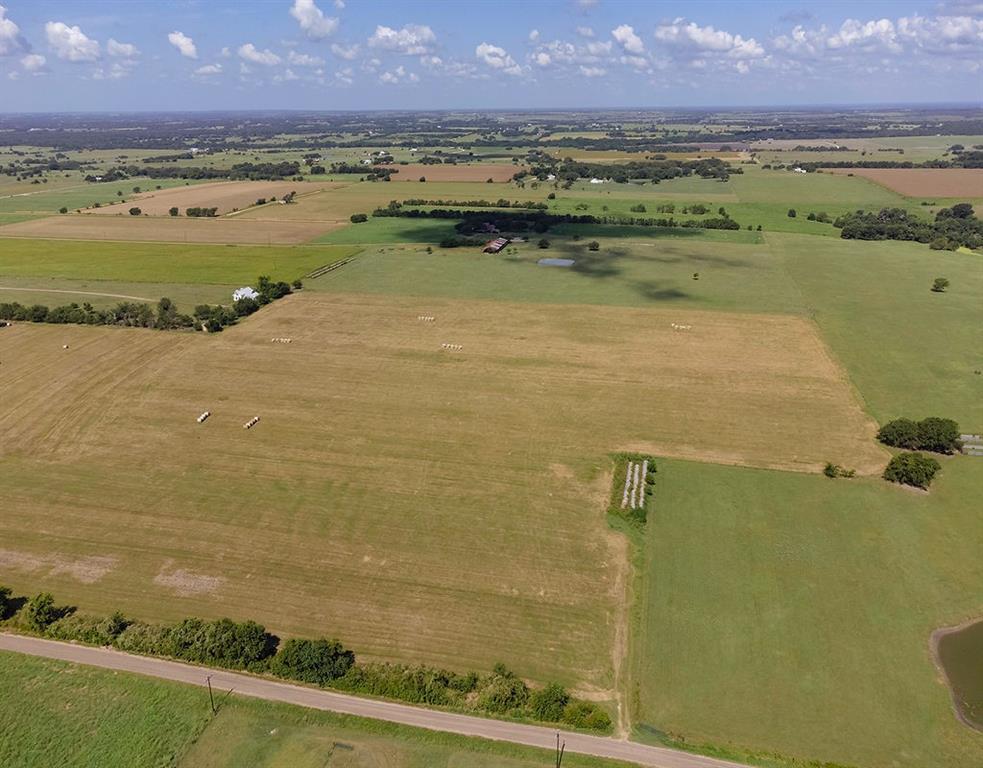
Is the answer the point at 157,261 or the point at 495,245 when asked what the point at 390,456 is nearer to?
the point at 495,245

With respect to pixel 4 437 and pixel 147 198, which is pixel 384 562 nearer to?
pixel 4 437

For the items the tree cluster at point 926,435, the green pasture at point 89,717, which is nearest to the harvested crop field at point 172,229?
the green pasture at point 89,717

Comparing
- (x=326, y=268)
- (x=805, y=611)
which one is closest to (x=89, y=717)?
(x=805, y=611)

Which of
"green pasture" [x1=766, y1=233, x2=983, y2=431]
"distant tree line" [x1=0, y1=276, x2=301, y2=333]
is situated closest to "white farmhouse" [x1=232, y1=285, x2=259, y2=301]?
"distant tree line" [x1=0, y1=276, x2=301, y2=333]

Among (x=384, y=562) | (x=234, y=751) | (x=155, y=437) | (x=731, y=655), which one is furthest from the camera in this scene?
(x=155, y=437)

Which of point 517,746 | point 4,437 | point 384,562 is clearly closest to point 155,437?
point 4,437

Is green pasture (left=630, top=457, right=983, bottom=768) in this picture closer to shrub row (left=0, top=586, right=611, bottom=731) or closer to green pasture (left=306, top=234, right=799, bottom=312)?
shrub row (left=0, top=586, right=611, bottom=731)
